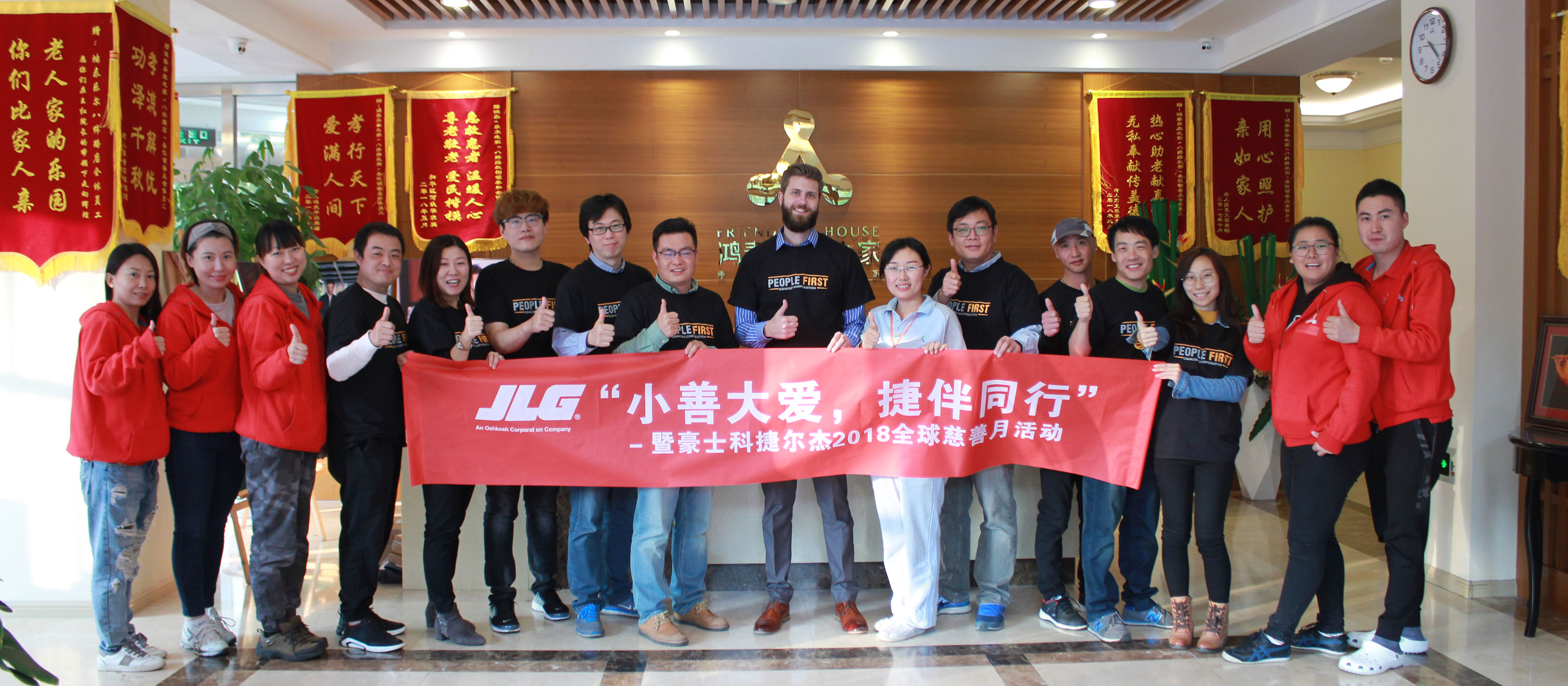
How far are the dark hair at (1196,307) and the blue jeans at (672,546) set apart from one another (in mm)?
1693

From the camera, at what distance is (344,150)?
5629mm

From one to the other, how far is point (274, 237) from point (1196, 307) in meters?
3.00

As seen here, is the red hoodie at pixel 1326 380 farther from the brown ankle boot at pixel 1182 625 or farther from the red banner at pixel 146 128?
the red banner at pixel 146 128

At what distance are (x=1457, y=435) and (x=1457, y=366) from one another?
0.94 feet

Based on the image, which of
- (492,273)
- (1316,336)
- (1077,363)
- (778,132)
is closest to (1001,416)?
(1077,363)

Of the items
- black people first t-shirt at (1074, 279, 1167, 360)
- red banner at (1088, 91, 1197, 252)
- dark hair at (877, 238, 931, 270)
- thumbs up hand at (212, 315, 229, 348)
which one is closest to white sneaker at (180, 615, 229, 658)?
thumbs up hand at (212, 315, 229, 348)

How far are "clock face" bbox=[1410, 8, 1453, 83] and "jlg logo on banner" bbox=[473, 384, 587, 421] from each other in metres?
3.78

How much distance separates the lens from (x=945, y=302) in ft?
10.6

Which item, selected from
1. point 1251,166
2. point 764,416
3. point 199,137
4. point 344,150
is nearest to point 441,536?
point 764,416

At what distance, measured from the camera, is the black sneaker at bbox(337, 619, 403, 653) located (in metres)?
2.95

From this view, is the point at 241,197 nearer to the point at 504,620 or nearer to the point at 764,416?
the point at 504,620

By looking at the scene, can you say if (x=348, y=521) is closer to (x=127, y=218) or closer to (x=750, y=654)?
(x=750, y=654)

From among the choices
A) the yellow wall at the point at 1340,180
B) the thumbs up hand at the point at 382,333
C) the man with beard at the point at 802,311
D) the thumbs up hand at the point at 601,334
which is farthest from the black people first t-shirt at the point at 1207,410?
the yellow wall at the point at 1340,180

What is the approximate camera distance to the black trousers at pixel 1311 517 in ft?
8.98
